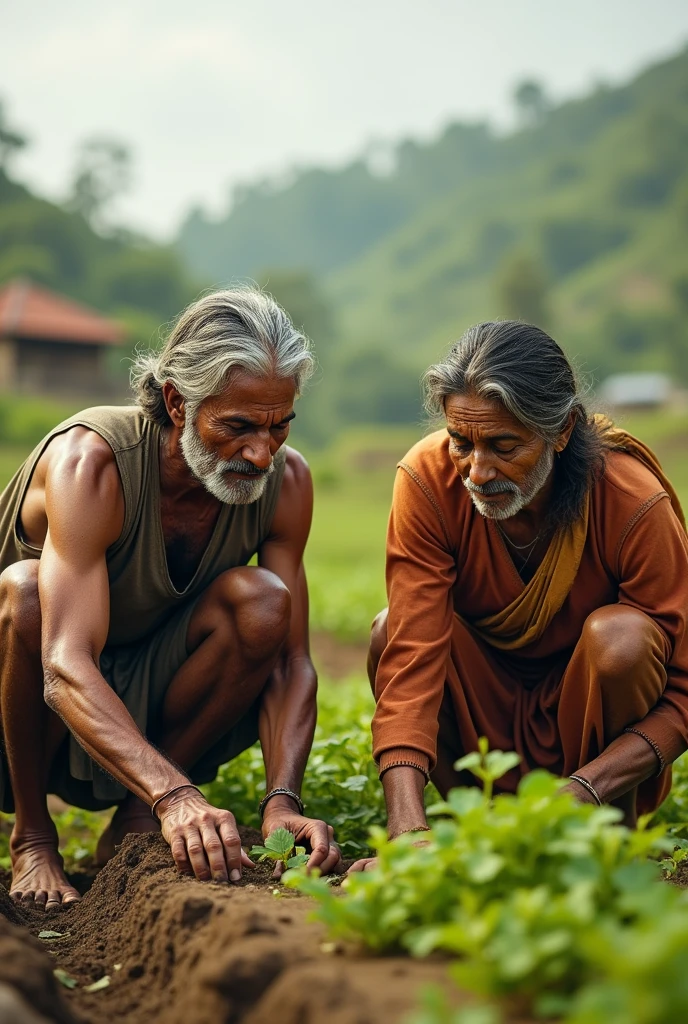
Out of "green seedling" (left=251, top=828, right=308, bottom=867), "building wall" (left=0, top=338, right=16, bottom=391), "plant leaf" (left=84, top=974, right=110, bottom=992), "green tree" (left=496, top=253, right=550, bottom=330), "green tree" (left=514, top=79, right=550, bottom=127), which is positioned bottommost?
"plant leaf" (left=84, top=974, right=110, bottom=992)

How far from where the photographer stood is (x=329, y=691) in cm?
746

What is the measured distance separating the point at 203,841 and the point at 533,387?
1540 mm

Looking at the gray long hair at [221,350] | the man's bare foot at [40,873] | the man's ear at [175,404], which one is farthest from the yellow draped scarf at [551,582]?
the man's bare foot at [40,873]

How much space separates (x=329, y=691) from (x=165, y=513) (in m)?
3.86

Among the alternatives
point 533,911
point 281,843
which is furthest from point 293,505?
point 533,911

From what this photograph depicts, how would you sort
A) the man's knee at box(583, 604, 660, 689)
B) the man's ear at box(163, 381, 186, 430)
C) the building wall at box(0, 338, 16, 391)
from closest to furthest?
the man's knee at box(583, 604, 660, 689), the man's ear at box(163, 381, 186, 430), the building wall at box(0, 338, 16, 391)

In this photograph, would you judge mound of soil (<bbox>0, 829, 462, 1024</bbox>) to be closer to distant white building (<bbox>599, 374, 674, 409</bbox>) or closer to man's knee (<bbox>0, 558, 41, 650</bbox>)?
man's knee (<bbox>0, 558, 41, 650</bbox>)

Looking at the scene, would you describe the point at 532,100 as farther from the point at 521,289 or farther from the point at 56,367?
the point at 56,367

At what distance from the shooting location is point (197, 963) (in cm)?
233

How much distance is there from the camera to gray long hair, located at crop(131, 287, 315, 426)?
3520 millimetres

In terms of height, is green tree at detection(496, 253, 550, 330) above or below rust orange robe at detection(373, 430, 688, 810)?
above

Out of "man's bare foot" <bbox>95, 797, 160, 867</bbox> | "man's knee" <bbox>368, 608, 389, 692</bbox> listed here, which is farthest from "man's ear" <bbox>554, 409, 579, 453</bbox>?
"man's bare foot" <bbox>95, 797, 160, 867</bbox>

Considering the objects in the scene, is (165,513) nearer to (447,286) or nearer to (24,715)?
(24,715)

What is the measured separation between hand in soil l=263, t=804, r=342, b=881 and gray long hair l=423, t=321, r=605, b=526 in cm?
115
